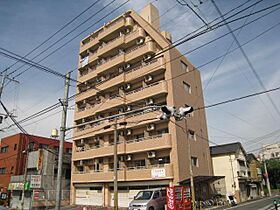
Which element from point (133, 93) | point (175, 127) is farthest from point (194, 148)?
point (133, 93)

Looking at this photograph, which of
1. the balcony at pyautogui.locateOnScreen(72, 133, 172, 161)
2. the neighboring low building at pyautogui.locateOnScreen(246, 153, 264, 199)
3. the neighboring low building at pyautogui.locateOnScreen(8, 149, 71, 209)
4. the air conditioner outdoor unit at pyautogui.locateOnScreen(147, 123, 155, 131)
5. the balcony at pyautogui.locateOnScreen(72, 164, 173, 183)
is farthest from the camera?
the neighboring low building at pyautogui.locateOnScreen(246, 153, 264, 199)

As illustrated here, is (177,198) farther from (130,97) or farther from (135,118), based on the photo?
(130,97)

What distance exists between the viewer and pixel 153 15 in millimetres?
34875

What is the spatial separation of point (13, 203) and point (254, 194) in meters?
40.0

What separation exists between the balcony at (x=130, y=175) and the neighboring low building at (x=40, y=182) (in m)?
4.11

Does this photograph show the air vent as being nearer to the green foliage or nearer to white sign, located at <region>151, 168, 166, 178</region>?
white sign, located at <region>151, 168, 166, 178</region>

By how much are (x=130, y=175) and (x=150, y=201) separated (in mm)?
8539

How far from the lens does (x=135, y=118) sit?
29719 mm

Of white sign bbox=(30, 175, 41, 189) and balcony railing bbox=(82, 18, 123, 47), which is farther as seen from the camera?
balcony railing bbox=(82, 18, 123, 47)

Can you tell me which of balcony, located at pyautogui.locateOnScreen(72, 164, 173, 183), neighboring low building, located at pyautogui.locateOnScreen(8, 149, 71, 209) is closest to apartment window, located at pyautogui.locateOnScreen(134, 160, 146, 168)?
balcony, located at pyautogui.locateOnScreen(72, 164, 173, 183)

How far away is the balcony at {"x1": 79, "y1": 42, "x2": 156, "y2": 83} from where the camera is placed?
3026 cm

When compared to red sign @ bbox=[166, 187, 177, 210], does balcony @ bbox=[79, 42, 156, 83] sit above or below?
above

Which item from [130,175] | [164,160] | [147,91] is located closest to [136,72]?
[147,91]

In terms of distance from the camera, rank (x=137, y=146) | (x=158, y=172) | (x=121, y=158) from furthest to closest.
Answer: (x=121, y=158)
(x=137, y=146)
(x=158, y=172)
